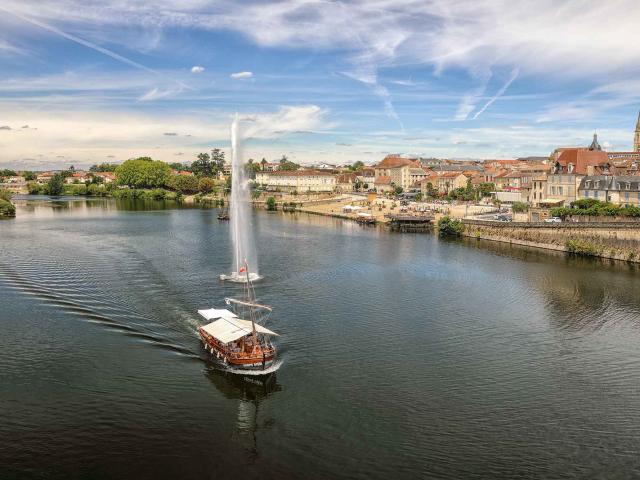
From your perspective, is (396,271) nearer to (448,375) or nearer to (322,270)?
(322,270)

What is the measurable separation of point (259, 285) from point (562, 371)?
2588 centimetres

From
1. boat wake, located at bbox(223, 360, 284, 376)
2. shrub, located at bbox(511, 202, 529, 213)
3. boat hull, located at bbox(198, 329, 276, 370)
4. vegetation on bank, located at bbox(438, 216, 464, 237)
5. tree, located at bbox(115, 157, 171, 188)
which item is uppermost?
tree, located at bbox(115, 157, 171, 188)

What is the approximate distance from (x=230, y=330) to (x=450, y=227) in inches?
2311

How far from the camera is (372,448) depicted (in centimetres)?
2327

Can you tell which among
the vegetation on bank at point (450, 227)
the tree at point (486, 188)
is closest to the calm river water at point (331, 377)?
the vegetation on bank at point (450, 227)

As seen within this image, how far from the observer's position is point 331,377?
96.9ft

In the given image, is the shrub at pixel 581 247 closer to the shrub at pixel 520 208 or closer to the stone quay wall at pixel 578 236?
the stone quay wall at pixel 578 236

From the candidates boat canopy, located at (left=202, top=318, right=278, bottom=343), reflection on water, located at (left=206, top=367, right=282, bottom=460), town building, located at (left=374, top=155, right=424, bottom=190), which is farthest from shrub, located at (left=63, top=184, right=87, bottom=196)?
reflection on water, located at (left=206, top=367, right=282, bottom=460)

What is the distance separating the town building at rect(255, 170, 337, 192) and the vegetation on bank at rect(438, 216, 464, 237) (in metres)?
90.0

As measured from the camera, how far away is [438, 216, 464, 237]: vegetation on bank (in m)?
83.5

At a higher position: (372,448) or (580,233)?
(580,233)

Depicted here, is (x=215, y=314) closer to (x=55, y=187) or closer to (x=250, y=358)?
(x=250, y=358)

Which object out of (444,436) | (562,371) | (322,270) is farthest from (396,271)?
(444,436)

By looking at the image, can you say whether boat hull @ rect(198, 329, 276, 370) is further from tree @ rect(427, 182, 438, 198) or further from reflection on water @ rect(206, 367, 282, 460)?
tree @ rect(427, 182, 438, 198)
